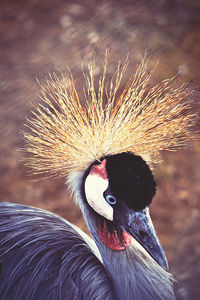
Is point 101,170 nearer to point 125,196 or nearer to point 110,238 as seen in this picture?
point 125,196

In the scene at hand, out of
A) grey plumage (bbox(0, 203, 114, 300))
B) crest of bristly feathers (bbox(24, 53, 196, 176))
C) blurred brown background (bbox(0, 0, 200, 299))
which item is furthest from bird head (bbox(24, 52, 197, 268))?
blurred brown background (bbox(0, 0, 200, 299))

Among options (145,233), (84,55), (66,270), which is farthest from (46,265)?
(84,55)

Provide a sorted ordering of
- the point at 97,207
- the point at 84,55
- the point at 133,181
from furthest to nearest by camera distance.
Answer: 1. the point at 84,55
2. the point at 97,207
3. the point at 133,181

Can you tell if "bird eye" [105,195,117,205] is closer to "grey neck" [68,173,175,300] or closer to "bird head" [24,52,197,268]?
"bird head" [24,52,197,268]

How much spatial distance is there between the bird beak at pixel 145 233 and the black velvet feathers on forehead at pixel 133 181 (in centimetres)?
3

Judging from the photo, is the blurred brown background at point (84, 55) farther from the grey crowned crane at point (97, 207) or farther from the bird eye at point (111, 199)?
the bird eye at point (111, 199)

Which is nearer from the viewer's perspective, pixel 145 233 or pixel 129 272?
pixel 145 233

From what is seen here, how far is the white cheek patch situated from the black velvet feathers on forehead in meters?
0.05

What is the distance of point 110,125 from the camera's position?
1.01 meters

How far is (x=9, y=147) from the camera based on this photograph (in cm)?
173

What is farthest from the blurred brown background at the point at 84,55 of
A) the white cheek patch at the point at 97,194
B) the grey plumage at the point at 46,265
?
the white cheek patch at the point at 97,194

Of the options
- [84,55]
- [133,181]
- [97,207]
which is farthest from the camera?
[84,55]

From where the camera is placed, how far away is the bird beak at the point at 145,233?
860 mm

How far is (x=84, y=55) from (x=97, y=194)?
1089 mm
